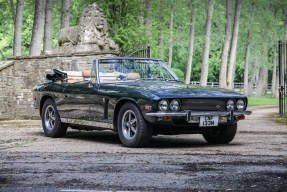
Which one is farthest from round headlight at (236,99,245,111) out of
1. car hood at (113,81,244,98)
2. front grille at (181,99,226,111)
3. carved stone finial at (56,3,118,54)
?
carved stone finial at (56,3,118,54)

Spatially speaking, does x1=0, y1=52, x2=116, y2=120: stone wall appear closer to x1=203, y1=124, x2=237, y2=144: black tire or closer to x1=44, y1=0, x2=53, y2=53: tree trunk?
x1=44, y1=0, x2=53, y2=53: tree trunk

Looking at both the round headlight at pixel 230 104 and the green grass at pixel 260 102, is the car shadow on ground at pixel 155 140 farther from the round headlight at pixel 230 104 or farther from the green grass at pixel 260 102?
the green grass at pixel 260 102

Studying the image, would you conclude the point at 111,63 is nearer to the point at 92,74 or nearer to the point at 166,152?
the point at 92,74

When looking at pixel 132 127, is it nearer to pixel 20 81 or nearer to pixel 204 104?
pixel 204 104

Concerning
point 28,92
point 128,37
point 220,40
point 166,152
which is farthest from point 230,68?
point 166,152

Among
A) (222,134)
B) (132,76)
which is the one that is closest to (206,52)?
(132,76)

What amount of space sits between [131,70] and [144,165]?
173 inches

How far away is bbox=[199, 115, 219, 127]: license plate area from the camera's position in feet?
37.4

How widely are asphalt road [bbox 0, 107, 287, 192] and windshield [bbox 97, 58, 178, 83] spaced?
107cm

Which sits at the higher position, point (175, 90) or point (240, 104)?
point (175, 90)

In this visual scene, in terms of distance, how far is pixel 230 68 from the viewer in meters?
46.5

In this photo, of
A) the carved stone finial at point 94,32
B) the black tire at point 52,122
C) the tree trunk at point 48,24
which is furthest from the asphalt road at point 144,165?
the tree trunk at point 48,24

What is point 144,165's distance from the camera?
878cm

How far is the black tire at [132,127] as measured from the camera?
37.0 ft
